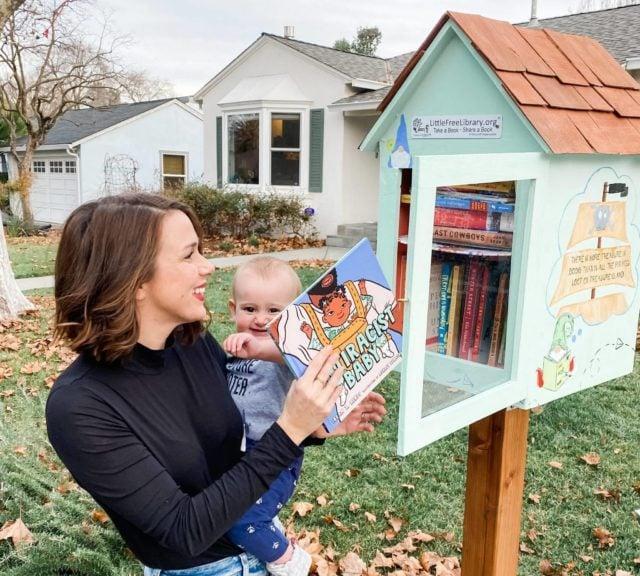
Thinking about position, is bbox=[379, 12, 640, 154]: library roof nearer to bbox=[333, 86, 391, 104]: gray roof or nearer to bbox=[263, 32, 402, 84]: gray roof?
bbox=[333, 86, 391, 104]: gray roof

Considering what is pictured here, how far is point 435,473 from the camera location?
381 centimetres

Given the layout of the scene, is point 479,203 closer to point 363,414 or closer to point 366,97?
point 363,414

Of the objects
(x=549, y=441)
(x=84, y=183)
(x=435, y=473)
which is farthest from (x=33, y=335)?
(x=84, y=183)

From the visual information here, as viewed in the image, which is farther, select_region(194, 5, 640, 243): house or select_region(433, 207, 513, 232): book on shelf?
select_region(194, 5, 640, 243): house

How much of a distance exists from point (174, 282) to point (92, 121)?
973 inches

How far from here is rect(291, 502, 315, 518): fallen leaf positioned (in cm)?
341

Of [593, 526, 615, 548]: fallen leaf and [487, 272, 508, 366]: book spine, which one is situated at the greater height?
[487, 272, 508, 366]: book spine

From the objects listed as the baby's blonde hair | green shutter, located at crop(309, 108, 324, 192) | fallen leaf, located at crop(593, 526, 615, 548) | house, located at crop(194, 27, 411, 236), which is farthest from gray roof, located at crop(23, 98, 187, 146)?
the baby's blonde hair

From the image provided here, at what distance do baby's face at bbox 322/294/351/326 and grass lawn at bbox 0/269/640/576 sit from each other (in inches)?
71.4

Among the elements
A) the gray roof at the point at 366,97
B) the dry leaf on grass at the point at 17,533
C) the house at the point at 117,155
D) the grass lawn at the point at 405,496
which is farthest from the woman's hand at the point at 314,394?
the house at the point at 117,155

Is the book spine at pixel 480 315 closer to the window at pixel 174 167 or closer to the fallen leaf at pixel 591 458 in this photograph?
the fallen leaf at pixel 591 458

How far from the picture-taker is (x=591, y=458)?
3891mm

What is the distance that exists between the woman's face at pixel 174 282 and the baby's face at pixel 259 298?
36cm

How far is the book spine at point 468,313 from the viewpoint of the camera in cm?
173
